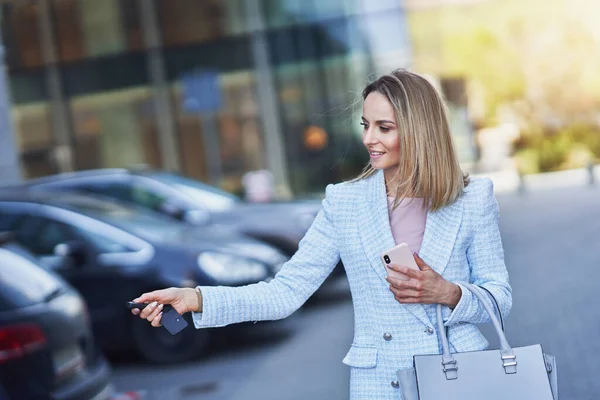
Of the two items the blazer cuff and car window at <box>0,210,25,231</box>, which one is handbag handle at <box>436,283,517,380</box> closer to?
the blazer cuff

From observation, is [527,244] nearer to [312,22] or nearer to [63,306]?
[63,306]

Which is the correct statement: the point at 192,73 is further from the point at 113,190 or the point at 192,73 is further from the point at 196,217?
the point at 196,217

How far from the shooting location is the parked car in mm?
9398

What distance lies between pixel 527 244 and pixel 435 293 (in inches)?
499

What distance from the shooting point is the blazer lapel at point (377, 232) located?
3.10m

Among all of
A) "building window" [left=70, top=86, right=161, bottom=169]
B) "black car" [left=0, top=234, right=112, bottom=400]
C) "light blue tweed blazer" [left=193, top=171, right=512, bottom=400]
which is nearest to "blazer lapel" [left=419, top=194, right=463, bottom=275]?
"light blue tweed blazer" [left=193, top=171, right=512, bottom=400]

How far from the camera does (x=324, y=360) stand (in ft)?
28.9

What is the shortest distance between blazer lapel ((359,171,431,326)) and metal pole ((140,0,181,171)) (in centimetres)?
2655

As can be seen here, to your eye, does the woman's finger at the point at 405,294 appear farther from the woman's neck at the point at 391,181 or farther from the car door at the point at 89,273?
the car door at the point at 89,273

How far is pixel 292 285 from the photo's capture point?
329 centimetres

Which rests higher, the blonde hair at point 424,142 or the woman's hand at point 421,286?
the blonde hair at point 424,142

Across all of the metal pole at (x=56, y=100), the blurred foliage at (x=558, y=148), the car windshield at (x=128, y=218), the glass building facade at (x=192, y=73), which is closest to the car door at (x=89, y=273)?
the car windshield at (x=128, y=218)

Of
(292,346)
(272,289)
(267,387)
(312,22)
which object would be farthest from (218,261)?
(312,22)

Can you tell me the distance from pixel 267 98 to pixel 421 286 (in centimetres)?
2593
